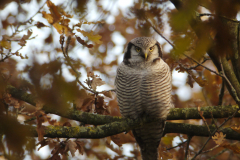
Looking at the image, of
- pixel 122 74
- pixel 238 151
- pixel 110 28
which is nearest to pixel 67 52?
pixel 122 74

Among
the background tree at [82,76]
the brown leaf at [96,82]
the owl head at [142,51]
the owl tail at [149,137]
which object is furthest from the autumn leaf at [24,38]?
the owl tail at [149,137]

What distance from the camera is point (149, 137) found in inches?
169

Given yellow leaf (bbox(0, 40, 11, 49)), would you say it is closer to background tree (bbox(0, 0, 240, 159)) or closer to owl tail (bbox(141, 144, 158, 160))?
background tree (bbox(0, 0, 240, 159))

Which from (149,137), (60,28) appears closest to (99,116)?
(149,137)

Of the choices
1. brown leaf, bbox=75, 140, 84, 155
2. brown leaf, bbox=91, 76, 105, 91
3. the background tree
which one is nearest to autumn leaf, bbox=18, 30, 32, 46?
the background tree

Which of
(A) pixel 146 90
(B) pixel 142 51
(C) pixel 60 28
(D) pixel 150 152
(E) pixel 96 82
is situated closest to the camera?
(C) pixel 60 28

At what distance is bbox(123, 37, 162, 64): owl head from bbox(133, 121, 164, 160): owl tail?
43.2 inches

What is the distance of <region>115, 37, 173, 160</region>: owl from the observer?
3766 mm

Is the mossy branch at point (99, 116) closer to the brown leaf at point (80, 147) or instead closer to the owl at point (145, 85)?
the owl at point (145, 85)

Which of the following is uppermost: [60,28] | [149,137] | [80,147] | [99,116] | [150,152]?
[60,28]

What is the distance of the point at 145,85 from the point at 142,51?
611mm

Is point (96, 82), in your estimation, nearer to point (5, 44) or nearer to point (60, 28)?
point (60, 28)

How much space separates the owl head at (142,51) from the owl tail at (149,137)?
1.10 m

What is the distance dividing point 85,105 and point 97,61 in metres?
3.28
